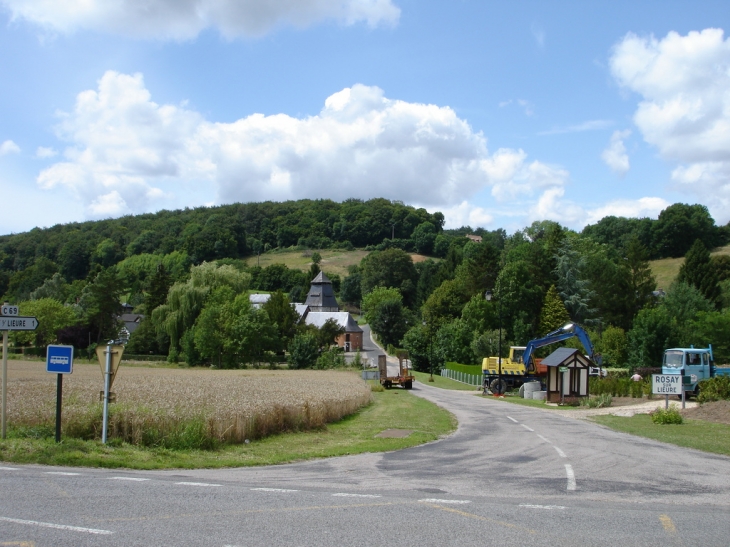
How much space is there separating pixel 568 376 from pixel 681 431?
14.4m

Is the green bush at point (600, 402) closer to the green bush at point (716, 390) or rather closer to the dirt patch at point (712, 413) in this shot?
the green bush at point (716, 390)

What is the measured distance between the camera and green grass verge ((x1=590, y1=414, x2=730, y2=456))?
715 inches

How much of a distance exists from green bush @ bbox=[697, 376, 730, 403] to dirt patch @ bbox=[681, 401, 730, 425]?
10.7ft

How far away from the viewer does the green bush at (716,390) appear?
31.3m

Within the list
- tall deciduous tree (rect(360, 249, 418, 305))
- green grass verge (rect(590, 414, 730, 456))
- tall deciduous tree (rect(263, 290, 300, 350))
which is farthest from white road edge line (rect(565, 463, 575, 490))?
tall deciduous tree (rect(360, 249, 418, 305))

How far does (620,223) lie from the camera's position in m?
150

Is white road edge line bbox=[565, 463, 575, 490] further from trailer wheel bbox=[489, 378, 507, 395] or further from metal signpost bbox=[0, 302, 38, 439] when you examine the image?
trailer wheel bbox=[489, 378, 507, 395]

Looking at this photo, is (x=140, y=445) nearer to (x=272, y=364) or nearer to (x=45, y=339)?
(x=272, y=364)

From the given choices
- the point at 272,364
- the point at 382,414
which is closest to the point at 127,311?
the point at 272,364

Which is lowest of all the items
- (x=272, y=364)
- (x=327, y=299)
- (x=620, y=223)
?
(x=272, y=364)

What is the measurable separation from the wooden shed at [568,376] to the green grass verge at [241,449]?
543 inches

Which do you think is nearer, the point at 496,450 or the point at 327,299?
the point at 496,450

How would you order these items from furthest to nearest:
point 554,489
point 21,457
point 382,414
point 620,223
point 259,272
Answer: point 259,272 < point 620,223 < point 382,414 < point 21,457 < point 554,489

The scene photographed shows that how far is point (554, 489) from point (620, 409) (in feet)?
75.9
